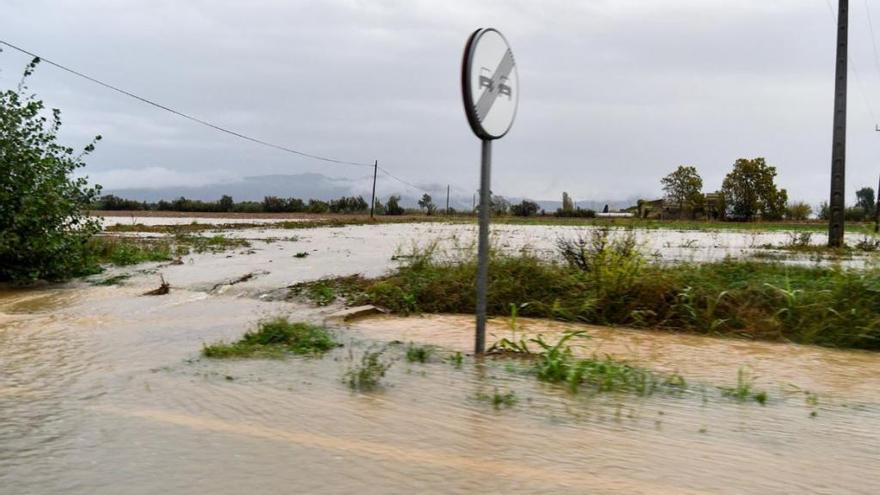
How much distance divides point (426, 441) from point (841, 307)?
498cm

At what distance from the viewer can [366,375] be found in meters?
4.23

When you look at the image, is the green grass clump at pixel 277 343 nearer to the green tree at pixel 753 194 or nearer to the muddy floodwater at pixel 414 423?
the muddy floodwater at pixel 414 423

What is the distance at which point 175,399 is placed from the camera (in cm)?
384

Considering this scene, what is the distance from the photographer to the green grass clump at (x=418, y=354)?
4.98m

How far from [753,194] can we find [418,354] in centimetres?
5352

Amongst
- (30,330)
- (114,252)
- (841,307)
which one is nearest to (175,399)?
(30,330)

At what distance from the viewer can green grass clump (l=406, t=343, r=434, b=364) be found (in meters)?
4.98

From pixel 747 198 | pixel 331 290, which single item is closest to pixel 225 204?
pixel 747 198

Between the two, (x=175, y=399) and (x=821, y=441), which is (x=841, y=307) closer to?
(x=821, y=441)

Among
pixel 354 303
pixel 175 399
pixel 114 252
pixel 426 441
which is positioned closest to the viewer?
pixel 426 441

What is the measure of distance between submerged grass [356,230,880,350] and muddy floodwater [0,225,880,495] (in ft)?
1.52

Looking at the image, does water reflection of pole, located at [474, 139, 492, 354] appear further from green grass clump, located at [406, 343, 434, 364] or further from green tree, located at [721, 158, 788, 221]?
green tree, located at [721, 158, 788, 221]

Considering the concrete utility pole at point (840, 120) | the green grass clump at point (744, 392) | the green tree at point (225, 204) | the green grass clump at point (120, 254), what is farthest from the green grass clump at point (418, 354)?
the green tree at point (225, 204)

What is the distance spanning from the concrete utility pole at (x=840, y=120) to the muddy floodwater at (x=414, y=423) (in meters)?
14.4
